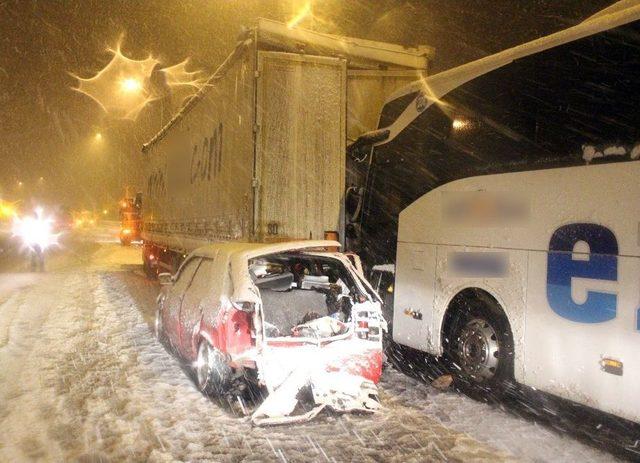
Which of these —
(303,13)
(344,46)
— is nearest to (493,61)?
(344,46)

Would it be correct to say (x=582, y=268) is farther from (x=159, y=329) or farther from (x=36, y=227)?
(x=36, y=227)

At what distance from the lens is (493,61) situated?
19.1 ft

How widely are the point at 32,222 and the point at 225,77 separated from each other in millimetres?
13430

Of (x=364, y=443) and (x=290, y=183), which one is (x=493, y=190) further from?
(x=290, y=183)

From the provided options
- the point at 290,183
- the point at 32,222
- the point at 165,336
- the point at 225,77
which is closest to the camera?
the point at 165,336

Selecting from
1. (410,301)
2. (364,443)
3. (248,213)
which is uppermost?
(248,213)

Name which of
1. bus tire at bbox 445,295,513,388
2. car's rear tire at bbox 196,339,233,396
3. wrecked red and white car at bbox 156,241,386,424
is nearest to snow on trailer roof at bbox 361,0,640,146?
wrecked red and white car at bbox 156,241,386,424

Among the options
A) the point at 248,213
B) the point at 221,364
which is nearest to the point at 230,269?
the point at 221,364

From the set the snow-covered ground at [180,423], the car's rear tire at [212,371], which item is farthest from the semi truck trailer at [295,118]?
the car's rear tire at [212,371]

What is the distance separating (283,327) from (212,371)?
903 mm

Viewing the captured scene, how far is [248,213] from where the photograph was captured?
328 inches

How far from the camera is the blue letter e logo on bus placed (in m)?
4.41

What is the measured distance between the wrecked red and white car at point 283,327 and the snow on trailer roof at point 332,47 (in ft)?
11.7

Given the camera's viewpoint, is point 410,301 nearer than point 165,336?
Yes
